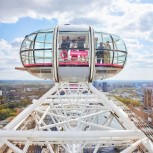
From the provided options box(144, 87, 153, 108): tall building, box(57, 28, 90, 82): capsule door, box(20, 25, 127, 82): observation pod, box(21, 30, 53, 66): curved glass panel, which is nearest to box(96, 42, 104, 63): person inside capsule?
box(20, 25, 127, 82): observation pod

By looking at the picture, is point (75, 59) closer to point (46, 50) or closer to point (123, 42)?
point (46, 50)

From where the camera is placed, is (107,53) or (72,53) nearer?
(72,53)

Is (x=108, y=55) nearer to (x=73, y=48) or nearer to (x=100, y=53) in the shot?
(x=100, y=53)

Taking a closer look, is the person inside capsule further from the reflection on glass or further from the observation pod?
the reflection on glass

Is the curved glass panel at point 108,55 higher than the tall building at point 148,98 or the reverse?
higher

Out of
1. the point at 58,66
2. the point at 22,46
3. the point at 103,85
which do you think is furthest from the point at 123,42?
the point at 103,85

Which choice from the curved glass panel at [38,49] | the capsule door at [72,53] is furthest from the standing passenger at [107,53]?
the curved glass panel at [38,49]

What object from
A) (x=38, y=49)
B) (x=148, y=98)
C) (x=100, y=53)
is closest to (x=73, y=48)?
(x=100, y=53)

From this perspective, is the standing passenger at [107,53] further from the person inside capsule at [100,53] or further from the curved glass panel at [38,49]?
the curved glass panel at [38,49]
